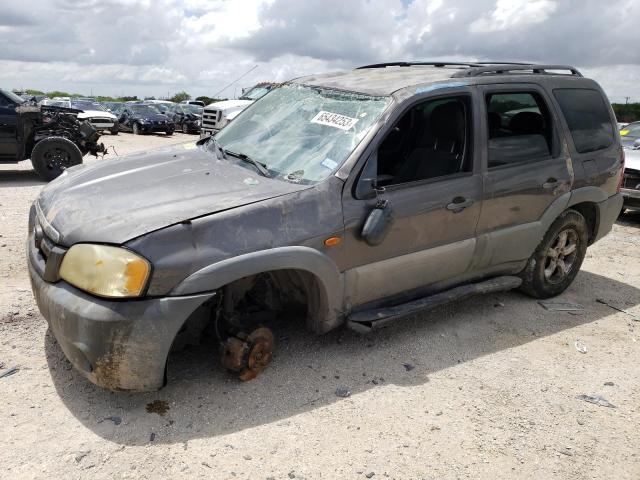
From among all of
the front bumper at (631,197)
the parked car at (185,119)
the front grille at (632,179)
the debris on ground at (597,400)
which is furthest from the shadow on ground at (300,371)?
the parked car at (185,119)

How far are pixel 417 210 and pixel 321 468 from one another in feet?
5.50

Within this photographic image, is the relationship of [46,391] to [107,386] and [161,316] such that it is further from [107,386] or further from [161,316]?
[161,316]

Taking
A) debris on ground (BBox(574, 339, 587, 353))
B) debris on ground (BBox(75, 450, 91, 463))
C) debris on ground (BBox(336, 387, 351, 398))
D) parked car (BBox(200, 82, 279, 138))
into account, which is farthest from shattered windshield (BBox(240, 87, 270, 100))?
debris on ground (BBox(75, 450, 91, 463))

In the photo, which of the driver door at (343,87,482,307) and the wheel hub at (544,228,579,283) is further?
the wheel hub at (544,228,579,283)

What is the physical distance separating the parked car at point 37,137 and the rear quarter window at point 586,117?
8.52 meters

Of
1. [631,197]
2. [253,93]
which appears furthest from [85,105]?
[631,197]

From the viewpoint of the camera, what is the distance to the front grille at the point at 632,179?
802 centimetres

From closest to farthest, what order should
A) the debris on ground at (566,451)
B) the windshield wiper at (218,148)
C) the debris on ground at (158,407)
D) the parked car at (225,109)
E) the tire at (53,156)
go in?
1. the debris on ground at (566,451)
2. the debris on ground at (158,407)
3. the windshield wiper at (218,148)
4. the tire at (53,156)
5. the parked car at (225,109)

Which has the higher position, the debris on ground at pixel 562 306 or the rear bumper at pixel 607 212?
the rear bumper at pixel 607 212

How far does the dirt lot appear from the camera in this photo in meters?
2.67

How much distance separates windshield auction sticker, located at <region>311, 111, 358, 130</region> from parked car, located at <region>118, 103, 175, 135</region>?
2195 cm

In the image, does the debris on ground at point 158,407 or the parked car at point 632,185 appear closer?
the debris on ground at point 158,407

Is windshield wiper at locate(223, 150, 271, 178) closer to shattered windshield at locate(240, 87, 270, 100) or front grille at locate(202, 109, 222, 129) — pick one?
shattered windshield at locate(240, 87, 270, 100)

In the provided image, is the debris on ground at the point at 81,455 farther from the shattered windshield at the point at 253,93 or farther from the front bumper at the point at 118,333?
the shattered windshield at the point at 253,93
